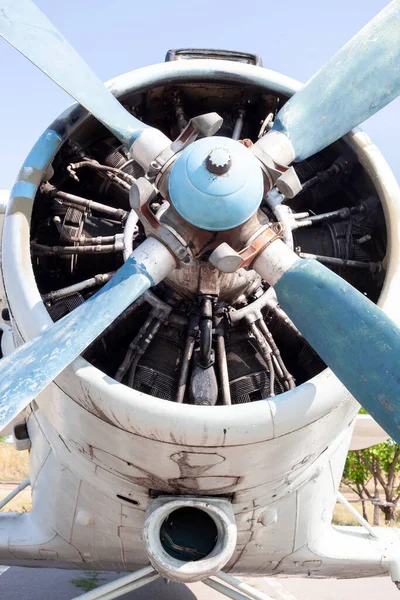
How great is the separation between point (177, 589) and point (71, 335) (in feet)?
25.9

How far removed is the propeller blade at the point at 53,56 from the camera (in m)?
5.26

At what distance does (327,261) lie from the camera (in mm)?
5754

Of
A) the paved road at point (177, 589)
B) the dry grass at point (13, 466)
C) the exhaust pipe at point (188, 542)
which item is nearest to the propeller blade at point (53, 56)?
the exhaust pipe at point (188, 542)

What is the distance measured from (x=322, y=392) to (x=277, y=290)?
73 cm

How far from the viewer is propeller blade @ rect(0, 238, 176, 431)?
4.14 m

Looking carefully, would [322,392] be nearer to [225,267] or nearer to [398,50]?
[225,267]

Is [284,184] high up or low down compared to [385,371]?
up

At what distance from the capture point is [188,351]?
5203mm

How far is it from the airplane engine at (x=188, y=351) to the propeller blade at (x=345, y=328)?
0.31 metres

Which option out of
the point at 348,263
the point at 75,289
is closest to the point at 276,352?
the point at 348,263

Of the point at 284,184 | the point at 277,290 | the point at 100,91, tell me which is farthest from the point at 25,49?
the point at 277,290

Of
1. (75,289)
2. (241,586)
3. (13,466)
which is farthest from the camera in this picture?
(13,466)

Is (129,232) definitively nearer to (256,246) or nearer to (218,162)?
(256,246)

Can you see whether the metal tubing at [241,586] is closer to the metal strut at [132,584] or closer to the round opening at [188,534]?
the metal strut at [132,584]
